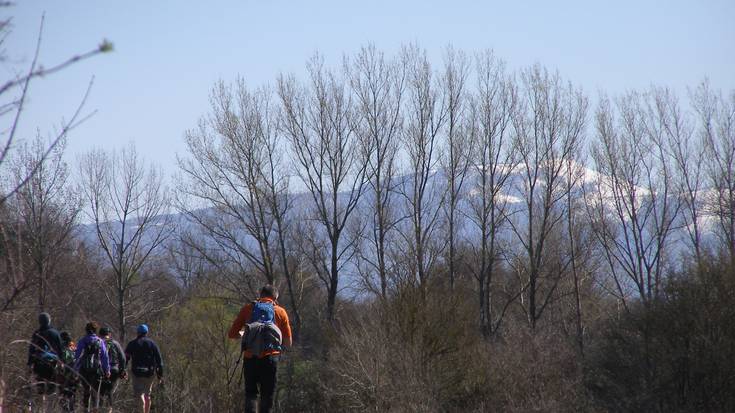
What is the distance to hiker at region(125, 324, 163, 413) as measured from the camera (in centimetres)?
1190

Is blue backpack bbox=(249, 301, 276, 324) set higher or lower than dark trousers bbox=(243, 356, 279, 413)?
higher

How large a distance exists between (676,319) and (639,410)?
7.18ft

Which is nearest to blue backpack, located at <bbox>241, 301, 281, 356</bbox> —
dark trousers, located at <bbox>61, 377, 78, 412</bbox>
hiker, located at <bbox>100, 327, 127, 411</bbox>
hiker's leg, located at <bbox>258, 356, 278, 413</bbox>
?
hiker's leg, located at <bbox>258, 356, 278, 413</bbox>

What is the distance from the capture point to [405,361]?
1817 cm

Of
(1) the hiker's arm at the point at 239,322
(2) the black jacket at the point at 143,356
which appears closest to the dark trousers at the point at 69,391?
(1) the hiker's arm at the point at 239,322

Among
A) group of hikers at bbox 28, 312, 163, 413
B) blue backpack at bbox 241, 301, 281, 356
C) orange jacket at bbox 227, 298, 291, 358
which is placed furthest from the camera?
group of hikers at bbox 28, 312, 163, 413

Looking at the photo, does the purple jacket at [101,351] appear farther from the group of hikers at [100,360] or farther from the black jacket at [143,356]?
the black jacket at [143,356]

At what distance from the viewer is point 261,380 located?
8.89 meters

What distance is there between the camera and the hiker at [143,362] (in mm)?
11898

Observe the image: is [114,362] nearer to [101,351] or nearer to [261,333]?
[101,351]

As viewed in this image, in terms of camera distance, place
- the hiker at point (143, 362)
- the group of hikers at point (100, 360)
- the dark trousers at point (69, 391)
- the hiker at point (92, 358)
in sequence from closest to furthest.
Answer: the dark trousers at point (69, 391)
the group of hikers at point (100, 360)
the hiker at point (92, 358)
the hiker at point (143, 362)

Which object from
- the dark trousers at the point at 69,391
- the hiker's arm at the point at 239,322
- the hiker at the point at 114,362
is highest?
the hiker's arm at the point at 239,322

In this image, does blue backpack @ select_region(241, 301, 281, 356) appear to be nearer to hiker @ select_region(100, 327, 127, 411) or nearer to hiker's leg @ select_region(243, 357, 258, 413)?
hiker's leg @ select_region(243, 357, 258, 413)

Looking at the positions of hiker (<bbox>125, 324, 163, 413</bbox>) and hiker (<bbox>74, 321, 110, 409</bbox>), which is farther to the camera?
hiker (<bbox>125, 324, 163, 413</bbox>)
